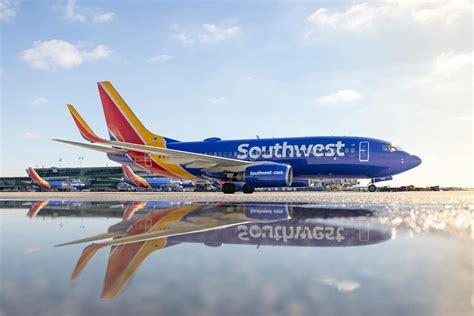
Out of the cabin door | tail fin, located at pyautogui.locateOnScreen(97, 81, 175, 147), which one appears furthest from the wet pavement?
tail fin, located at pyautogui.locateOnScreen(97, 81, 175, 147)

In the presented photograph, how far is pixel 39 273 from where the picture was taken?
315 centimetres

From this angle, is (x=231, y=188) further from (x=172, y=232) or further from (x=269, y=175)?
(x=172, y=232)

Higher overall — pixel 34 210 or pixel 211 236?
pixel 211 236

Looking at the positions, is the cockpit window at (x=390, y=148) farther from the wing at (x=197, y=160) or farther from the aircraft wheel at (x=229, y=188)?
the aircraft wheel at (x=229, y=188)

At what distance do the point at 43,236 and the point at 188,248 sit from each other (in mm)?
2440

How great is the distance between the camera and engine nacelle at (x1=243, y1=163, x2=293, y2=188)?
19.8 m

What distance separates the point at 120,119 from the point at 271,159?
10724 mm

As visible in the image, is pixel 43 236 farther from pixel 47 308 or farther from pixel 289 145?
pixel 289 145

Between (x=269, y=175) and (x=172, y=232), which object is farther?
(x=269, y=175)

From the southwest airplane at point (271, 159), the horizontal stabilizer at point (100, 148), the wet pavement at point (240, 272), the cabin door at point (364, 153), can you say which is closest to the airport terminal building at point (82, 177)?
Result: the horizontal stabilizer at point (100, 148)

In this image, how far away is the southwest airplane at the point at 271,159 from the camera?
20.6 metres

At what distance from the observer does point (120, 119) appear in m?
26.5

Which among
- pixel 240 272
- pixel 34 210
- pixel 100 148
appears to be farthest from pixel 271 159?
pixel 240 272

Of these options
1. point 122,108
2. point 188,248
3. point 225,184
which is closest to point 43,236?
point 188,248
